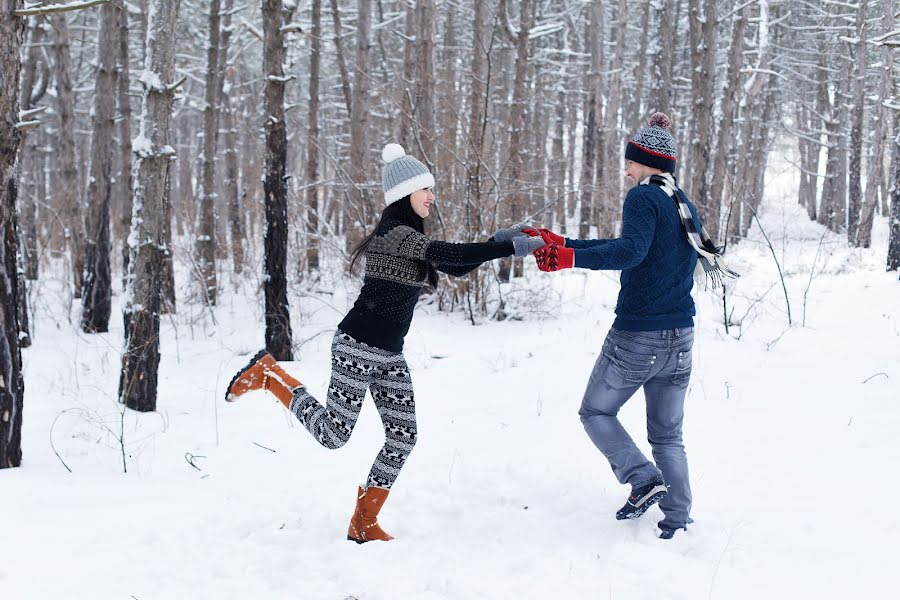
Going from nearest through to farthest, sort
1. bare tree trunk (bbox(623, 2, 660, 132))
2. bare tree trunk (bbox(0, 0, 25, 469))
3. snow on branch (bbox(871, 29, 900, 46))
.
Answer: bare tree trunk (bbox(0, 0, 25, 469)), snow on branch (bbox(871, 29, 900, 46)), bare tree trunk (bbox(623, 2, 660, 132))

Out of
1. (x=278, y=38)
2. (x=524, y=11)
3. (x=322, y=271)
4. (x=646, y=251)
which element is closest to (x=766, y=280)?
(x=524, y=11)

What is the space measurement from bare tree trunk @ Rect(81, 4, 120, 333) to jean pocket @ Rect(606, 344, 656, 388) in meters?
8.62

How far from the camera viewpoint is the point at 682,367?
352 centimetres

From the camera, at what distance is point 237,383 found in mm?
3674

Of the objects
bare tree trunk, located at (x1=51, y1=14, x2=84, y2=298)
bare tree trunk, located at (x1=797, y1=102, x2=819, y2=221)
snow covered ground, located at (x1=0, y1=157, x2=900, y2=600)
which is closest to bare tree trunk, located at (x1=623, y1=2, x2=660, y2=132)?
bare tree trunk, located at (x1=797, y1=102, x2=819, y2=221)

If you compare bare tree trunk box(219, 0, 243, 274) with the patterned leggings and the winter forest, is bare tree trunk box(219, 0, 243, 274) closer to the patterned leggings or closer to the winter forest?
the winter forest

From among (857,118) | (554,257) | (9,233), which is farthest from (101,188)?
(857,118)

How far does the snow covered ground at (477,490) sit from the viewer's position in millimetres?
3150

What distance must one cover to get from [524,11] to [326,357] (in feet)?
26.9

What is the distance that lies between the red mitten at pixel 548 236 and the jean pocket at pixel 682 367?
2.70 feet

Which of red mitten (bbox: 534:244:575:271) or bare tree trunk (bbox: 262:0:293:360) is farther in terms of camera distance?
bare tree trunk (bbox: 262:0:293:360)

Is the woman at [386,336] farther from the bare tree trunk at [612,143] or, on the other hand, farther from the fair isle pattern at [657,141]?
the bare tree trunk at [612,143]

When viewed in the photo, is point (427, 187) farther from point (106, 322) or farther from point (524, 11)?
point (524, 11)

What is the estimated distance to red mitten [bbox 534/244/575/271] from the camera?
320 cm
